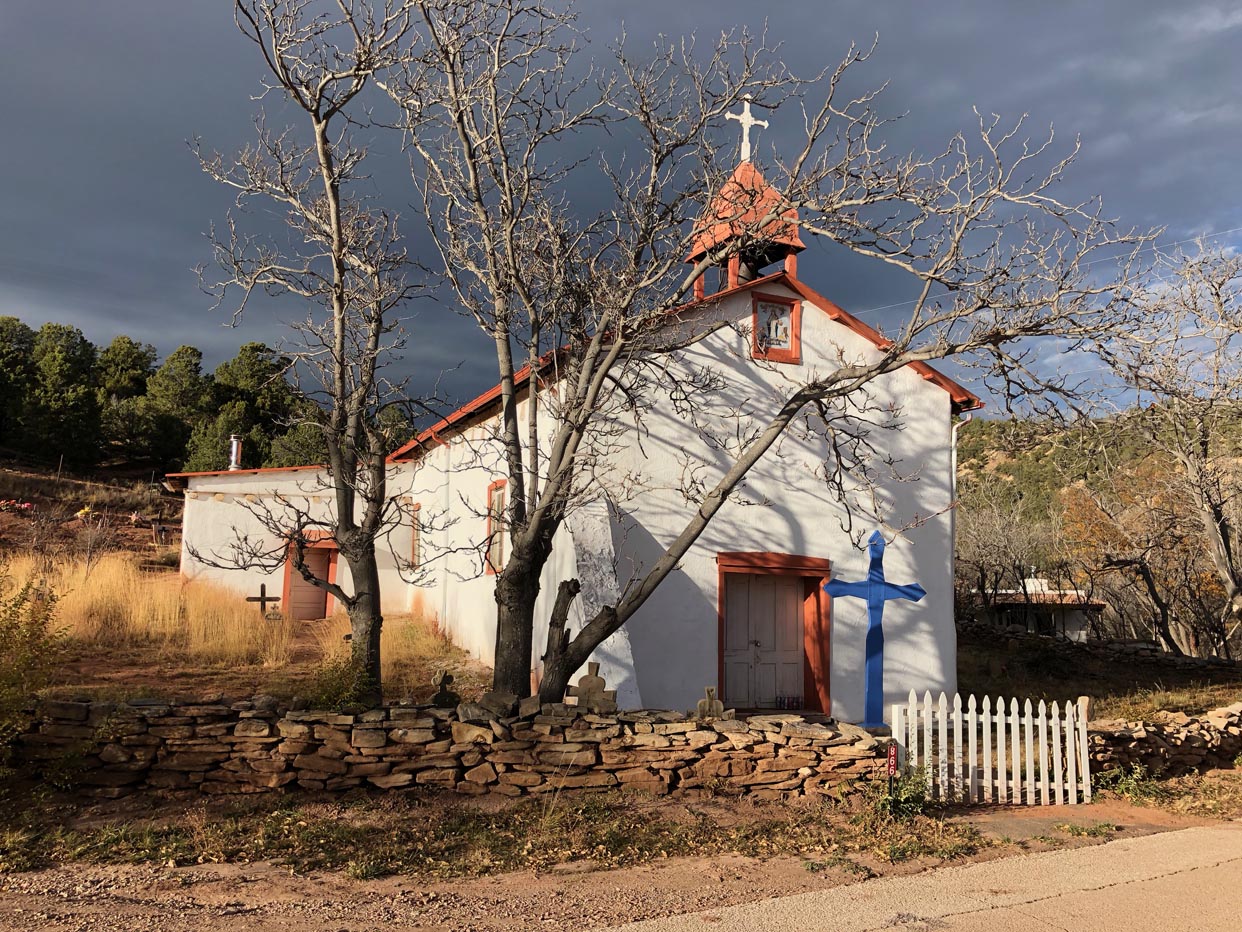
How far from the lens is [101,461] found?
121ft

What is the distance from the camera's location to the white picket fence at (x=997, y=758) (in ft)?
27.3

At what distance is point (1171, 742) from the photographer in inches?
403

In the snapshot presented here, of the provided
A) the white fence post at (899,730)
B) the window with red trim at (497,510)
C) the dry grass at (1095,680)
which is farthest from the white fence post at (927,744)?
the window with red trim at (497,510)

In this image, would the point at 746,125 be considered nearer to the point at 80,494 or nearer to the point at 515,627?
the point at 515,627

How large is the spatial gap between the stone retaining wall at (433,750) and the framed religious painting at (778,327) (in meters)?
5.41

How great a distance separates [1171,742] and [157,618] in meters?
13.3

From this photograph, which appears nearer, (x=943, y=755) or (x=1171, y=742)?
(x=943, y=755)

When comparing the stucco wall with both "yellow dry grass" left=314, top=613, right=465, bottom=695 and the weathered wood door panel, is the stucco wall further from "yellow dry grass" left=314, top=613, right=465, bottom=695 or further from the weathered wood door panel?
the weathered wood door panel

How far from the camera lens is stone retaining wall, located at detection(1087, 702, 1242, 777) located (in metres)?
9.55

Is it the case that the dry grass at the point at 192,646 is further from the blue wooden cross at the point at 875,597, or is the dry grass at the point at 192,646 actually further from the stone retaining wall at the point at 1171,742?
the stone retaining wall at the point at 1171,742

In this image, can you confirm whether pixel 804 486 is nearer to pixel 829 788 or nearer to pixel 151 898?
pixel 829 788

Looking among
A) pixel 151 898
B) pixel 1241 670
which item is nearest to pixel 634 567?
pixel 151 898

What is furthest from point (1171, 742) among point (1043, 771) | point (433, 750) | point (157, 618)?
point (157, 618)

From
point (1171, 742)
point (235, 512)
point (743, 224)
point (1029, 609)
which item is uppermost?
point (743, 224)
